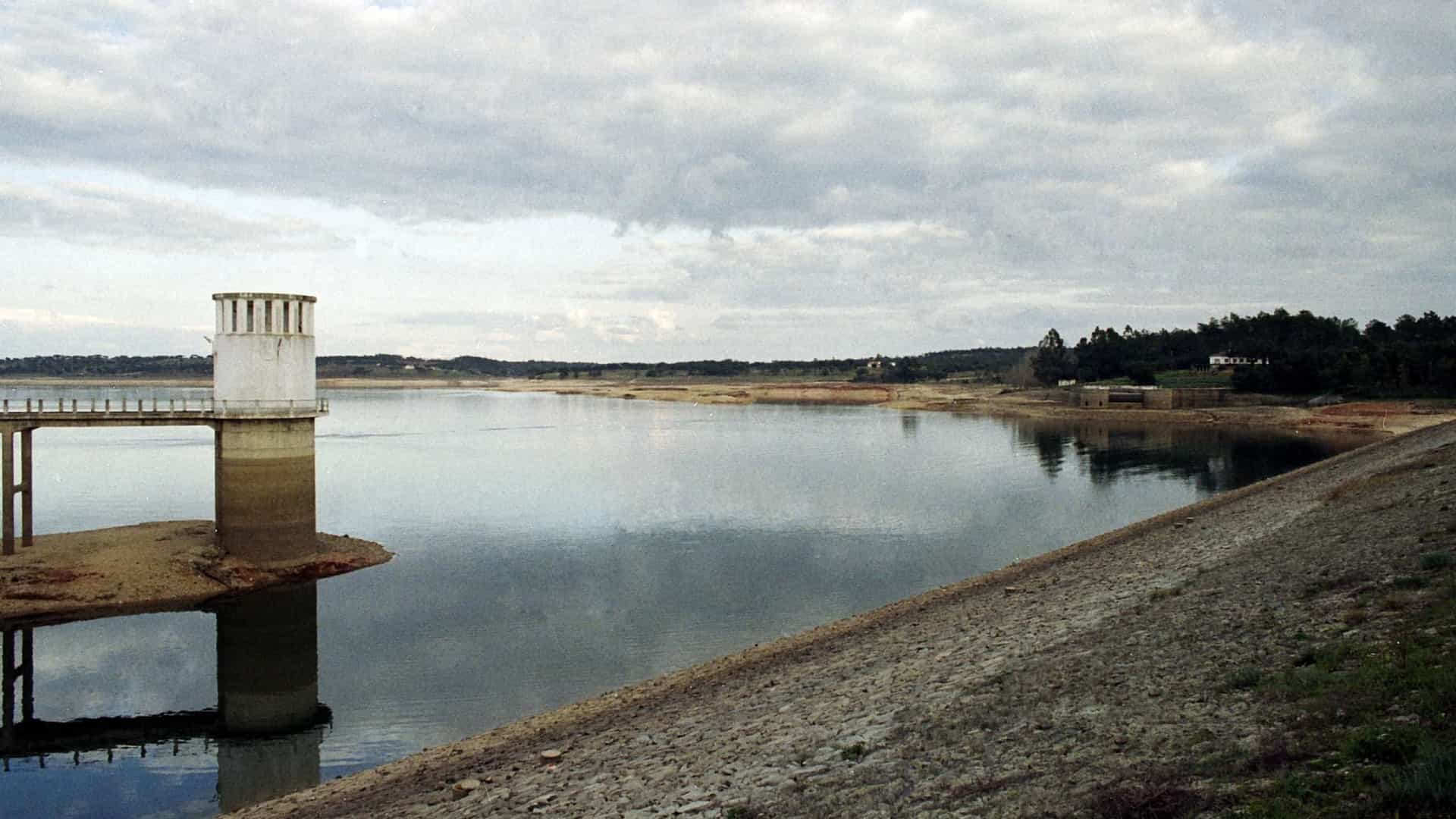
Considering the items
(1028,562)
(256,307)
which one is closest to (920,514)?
(1028,562)

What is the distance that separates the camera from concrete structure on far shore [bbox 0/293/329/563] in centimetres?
3141

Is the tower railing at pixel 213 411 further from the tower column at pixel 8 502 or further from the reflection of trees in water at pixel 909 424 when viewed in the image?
the reflection of trees in water at pixel 909 424

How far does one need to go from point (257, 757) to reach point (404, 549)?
57.8 ft

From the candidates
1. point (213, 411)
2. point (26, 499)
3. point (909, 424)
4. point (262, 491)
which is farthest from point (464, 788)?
point (909, 424)

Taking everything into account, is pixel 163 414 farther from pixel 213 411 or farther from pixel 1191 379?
pixel 1191 379

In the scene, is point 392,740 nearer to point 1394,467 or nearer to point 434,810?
point 434,810

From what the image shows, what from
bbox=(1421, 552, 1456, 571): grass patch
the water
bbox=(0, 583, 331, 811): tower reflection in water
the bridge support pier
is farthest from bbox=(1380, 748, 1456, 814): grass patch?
the bridge support pier

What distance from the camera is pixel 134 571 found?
29.0 meters

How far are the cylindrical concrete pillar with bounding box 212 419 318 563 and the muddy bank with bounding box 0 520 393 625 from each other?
1.78ft

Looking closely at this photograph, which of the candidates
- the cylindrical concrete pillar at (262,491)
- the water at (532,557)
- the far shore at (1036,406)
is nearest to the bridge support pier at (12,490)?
the cylindrical concrete pillar at (262,491)

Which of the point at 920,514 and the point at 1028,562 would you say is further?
the point at 920,514

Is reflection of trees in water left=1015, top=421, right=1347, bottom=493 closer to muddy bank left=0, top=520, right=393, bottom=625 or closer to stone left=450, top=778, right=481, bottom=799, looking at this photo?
muddy bank left=0, top=520, right=393, bottom=625

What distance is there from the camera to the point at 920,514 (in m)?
42.5

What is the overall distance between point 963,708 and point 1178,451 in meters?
67.5
